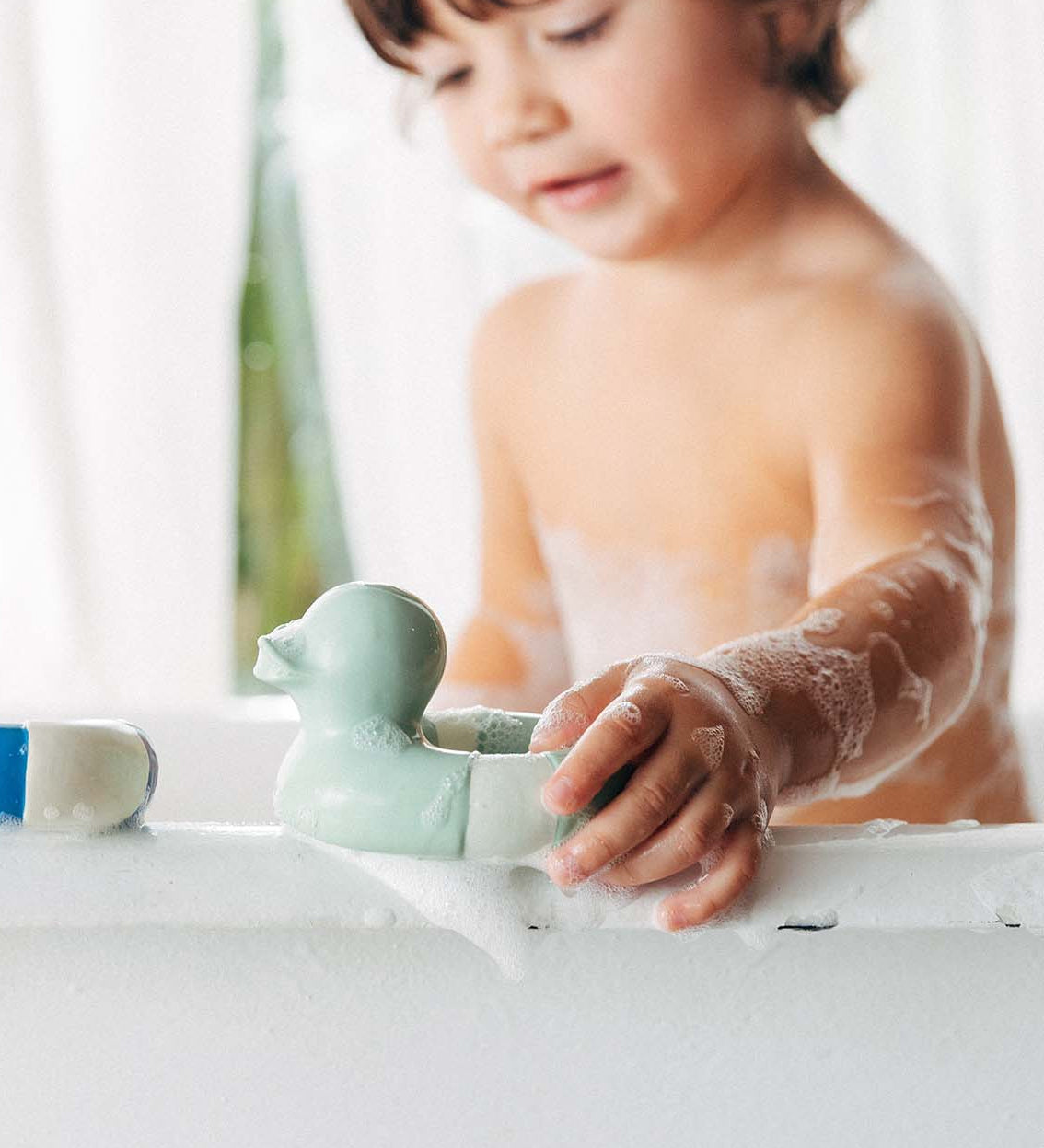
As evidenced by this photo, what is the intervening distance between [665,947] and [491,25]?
0.87 meters

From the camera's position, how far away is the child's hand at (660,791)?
452 millimetres

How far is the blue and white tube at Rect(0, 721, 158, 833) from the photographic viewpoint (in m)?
0.49

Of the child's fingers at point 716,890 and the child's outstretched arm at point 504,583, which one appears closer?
the child's fingers at point 716,890

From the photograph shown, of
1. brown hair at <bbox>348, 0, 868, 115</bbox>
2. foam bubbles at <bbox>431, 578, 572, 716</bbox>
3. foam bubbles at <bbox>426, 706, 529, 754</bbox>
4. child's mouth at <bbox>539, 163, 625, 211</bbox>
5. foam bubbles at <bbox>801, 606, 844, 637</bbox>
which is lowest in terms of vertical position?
foam bubbles at <bbox>431, 578, 572, 716</bbox>

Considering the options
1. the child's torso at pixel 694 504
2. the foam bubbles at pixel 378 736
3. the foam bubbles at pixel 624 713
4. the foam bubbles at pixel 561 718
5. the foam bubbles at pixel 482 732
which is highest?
the foam bubbles at pixel 624 713

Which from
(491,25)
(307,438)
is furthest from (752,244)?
(307,438)

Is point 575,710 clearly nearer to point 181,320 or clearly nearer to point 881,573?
point 881,573

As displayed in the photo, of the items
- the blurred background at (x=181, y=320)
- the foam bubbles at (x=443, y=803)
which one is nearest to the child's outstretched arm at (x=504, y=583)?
the blurred background at (x=181, y=320)

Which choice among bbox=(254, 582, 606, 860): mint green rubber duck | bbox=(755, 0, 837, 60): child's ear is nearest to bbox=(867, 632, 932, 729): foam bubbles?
bbox=(254, 582, 606, 860): mint green rubber duck

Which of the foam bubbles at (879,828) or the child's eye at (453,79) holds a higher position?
the child's eye at (453,79)

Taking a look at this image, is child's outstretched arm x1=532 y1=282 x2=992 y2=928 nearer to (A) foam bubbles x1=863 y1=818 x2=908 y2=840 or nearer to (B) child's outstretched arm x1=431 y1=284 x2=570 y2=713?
(A) foam bubbles x1=863 y1=818 x2=908 y2=840

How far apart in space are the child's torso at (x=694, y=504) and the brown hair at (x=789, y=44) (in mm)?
209

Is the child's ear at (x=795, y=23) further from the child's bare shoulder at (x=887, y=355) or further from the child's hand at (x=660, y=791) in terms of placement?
the child's hand at (x=660, y=791)

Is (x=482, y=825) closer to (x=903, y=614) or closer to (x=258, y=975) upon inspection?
(x=258, y=975)
